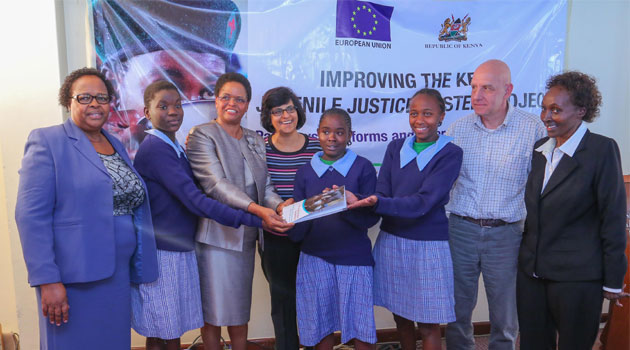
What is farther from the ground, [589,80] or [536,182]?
[589,80]

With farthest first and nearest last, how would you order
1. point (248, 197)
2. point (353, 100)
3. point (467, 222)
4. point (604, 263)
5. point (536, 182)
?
point (353, 100) → point (467, 222) → point (248, 197) → point (536, 182) → point (604, 263)

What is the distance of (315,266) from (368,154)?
4.10 feet

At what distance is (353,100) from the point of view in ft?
10.1

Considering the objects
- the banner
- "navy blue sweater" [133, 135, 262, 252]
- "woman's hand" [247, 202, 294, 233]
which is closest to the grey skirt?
"navy blue sweater" [133, 135, 262, 252]

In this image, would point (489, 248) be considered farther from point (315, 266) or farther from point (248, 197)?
point (248, 197)

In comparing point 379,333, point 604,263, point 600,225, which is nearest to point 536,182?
point 600,225

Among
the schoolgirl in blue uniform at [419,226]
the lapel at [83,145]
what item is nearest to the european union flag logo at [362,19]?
the schoolgirl in blue uniform at [419,226]

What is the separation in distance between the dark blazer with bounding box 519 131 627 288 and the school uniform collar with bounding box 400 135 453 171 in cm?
52

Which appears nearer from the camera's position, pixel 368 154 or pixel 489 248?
pixel 489 248

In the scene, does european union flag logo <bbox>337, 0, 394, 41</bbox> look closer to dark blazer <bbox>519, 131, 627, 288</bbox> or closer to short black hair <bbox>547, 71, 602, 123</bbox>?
short black hair <bbox>547, 71, 602, 123</bbox>

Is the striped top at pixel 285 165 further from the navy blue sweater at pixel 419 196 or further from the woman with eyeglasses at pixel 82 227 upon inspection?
the woman with eyeglasses at pixel 82 227

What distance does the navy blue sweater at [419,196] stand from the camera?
204 centimetres

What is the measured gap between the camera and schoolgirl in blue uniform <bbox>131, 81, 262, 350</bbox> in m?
2.01

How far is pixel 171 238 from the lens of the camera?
2080 millimetres
